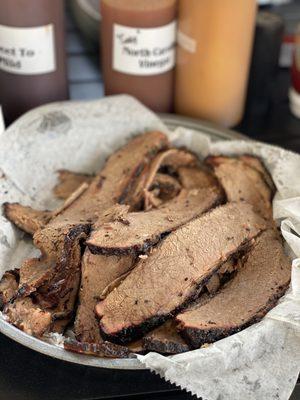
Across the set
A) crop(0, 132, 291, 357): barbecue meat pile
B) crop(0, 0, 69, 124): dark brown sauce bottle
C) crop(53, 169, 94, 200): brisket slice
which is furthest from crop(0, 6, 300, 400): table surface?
crop(0, 0, 69, 124): dark brown sauce bottle

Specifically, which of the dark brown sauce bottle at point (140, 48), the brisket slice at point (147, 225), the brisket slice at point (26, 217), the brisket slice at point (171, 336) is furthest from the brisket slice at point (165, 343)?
the dark brown sauce bottle at point (140, 48)

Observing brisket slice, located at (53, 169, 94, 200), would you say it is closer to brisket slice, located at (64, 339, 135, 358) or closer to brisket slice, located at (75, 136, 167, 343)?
brisket slice, located at (75, 136, 167, 343)

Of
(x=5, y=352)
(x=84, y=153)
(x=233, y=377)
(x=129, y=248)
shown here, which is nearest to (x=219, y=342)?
(x=233, y=377)

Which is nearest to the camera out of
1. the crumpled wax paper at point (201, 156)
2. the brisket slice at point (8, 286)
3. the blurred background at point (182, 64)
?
the crumpled wax paper at point (201, 156)

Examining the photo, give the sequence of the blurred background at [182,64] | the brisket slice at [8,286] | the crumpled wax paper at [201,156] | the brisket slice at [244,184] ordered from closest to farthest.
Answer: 1. the crumpled wax paper at [201,156]
2. the brisket slice at [8,286]
3. the brisket slice at [244,184]
4. the blurred background at [182,64]

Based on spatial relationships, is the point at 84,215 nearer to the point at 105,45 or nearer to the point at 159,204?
the point at 159,204

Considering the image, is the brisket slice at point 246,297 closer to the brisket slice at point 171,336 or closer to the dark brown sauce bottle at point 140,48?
the brisket slice at point 171,336
